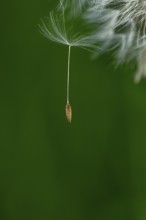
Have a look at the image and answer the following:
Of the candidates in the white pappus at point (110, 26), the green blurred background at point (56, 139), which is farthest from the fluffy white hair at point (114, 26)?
the green blurred background at point (56, 139)

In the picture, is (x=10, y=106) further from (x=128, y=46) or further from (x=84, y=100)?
(x=128, y=46)

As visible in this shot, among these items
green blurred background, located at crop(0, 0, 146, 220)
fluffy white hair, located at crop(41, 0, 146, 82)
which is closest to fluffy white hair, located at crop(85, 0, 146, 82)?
fluffy white hair, located at crop(41, 0, 146, 82)

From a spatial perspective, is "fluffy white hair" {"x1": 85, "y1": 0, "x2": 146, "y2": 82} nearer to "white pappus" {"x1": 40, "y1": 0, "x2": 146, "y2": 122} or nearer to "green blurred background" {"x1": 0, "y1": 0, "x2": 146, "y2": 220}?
"white pappus" {"x1": 40, "y1": 0, "x2": 146, "y2": 122}

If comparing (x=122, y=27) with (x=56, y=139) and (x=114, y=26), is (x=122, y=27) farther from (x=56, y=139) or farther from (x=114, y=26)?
(x=56, y=139)

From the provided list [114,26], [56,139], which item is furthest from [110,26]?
[56,139]

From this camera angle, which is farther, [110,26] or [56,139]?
[56,139]

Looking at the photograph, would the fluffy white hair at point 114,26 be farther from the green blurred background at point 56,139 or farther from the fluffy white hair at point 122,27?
the green blurred background at point 56,139

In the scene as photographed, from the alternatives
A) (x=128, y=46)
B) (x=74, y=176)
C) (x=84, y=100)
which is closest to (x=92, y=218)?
(x=74, y=176)
